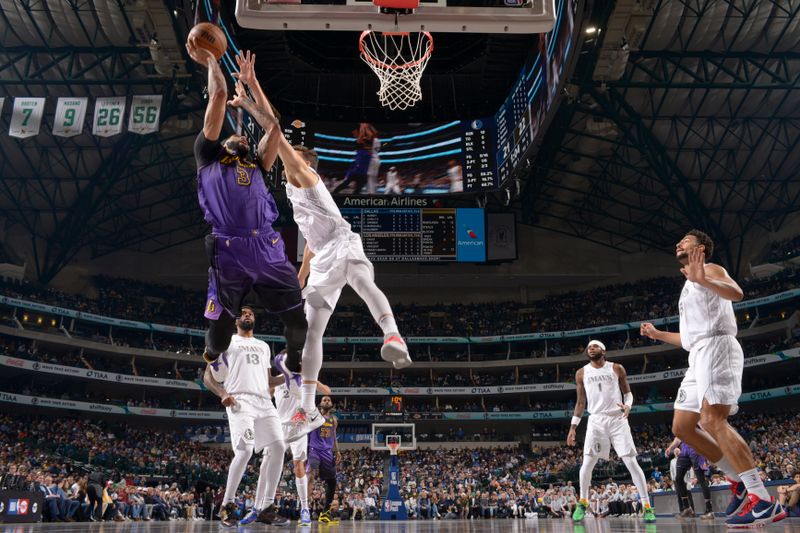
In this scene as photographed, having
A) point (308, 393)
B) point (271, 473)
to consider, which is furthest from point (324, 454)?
point (308, 393)

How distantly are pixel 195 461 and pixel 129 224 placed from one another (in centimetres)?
1378

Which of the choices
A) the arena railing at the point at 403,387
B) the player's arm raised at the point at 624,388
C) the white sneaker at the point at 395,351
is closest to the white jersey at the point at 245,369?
the white sneaker at the point at 395,351

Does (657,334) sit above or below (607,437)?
above

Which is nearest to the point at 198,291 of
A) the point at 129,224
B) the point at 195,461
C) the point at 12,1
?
the point at 129,224

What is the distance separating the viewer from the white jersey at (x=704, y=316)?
5957 millimetres

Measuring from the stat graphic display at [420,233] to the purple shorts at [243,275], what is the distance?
2066 centimetres

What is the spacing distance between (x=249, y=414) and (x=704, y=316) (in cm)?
509

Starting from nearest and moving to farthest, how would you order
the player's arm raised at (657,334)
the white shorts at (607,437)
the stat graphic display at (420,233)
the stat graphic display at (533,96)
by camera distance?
the player's arm raised at (657,334) < the white shorts at (607,437) < the stat graphic display at (533,96) < the stat graphic display at (420,233)

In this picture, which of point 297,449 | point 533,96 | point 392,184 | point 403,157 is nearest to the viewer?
point 297,449

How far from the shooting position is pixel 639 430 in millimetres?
36688

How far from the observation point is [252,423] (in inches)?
313

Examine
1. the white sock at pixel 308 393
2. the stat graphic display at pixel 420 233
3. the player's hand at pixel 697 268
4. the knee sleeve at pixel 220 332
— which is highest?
the stat graphic display at pixel 420 233

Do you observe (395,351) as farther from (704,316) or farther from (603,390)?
(603,390)

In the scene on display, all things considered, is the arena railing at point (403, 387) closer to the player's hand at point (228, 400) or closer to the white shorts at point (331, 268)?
the player's hand at point (228, 400)
